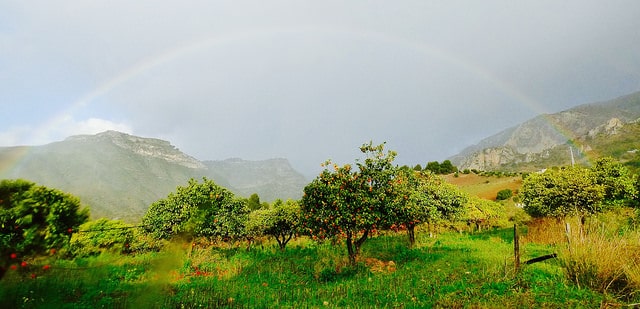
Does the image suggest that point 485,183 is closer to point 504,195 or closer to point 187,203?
point 504,195

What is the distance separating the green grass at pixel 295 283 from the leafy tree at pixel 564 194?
13.1m

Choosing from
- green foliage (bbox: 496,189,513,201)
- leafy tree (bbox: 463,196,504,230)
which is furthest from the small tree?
green foliage (bbox: 496,189,513,201)

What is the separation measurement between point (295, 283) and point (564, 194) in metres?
23.6

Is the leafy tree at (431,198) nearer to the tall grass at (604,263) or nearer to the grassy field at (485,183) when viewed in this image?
the tall grass at (604,263)

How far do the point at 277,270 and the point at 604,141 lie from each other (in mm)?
191895

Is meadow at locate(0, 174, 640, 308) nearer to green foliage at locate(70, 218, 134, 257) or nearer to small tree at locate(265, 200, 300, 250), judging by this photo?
green foliage at locate(70, 218, 134, 257)

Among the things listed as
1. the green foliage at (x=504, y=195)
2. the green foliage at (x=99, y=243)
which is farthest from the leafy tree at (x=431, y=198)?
the green foliage at (x=504, y=195)

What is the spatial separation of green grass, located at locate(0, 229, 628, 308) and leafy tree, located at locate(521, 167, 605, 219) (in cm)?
1315

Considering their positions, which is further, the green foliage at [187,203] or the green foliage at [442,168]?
the green foliage at [442,168]

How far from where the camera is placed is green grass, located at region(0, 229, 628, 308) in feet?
4.85

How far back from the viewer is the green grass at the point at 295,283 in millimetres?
1478

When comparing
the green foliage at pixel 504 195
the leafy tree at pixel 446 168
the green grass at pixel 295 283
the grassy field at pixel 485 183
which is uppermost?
the leafy tree at pixel 446 168

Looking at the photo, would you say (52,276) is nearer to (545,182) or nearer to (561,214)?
(561,214)

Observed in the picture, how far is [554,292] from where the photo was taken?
7238 mm
